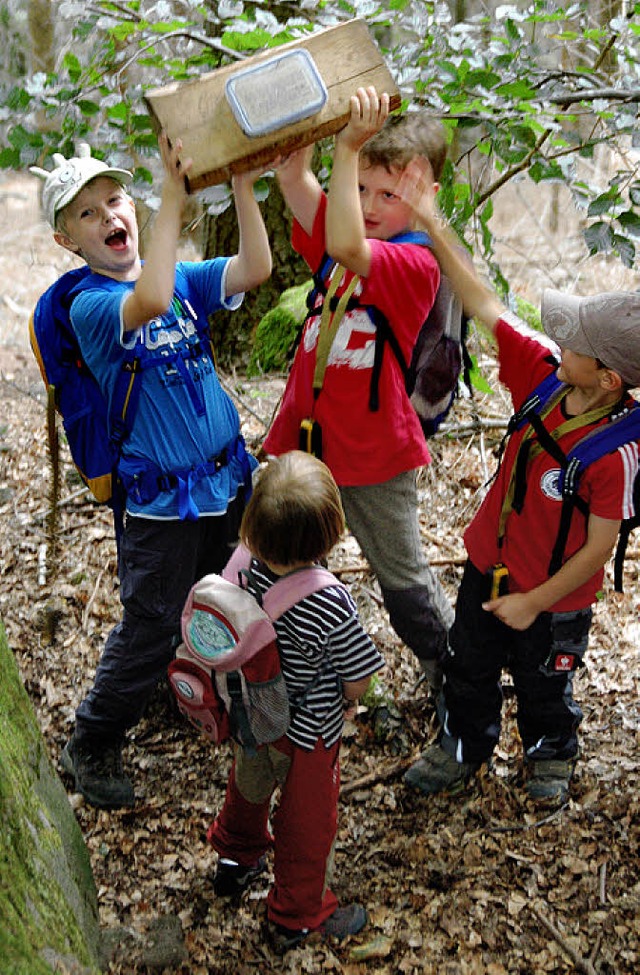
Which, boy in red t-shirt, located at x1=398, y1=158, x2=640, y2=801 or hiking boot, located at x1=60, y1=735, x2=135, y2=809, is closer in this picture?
boy in red t-shirt, located at x1=398, y1=158, x2=640, y2=801

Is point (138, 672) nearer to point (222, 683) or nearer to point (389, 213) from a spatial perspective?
point (222, 683)

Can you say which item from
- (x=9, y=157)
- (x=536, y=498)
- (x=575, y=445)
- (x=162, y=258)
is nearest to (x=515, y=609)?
(x=536, y=498)

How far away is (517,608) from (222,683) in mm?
1006

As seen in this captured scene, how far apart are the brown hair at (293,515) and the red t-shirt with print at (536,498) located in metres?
0.74

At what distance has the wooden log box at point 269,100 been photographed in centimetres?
221

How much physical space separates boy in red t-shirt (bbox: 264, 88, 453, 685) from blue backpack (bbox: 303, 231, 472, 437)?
23 millimetres

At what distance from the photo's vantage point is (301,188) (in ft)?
9.35

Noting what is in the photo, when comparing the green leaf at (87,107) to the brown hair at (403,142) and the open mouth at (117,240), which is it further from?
the brown hair at (403,142)

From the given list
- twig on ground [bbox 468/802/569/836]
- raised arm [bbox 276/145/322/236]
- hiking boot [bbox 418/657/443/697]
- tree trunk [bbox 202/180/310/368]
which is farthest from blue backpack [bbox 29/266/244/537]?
tree trunk [bbox 202/180/310/368]

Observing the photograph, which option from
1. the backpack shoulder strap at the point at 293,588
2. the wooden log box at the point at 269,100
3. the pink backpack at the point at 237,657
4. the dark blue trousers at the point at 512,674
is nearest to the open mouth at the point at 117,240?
the wooden log box at the point at 269,100

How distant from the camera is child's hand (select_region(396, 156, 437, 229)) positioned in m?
2.79

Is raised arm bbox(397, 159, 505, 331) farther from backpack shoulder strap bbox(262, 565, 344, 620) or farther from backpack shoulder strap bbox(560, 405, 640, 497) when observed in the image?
backpack shoulder strap bbox(262, 565, 344, 620)

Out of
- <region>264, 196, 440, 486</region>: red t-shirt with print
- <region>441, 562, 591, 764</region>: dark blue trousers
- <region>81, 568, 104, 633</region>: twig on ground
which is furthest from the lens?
<region>81, 568, 104, 633</region>: twig on ground

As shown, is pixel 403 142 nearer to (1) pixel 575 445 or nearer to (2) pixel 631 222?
(2) pixel 631 222
